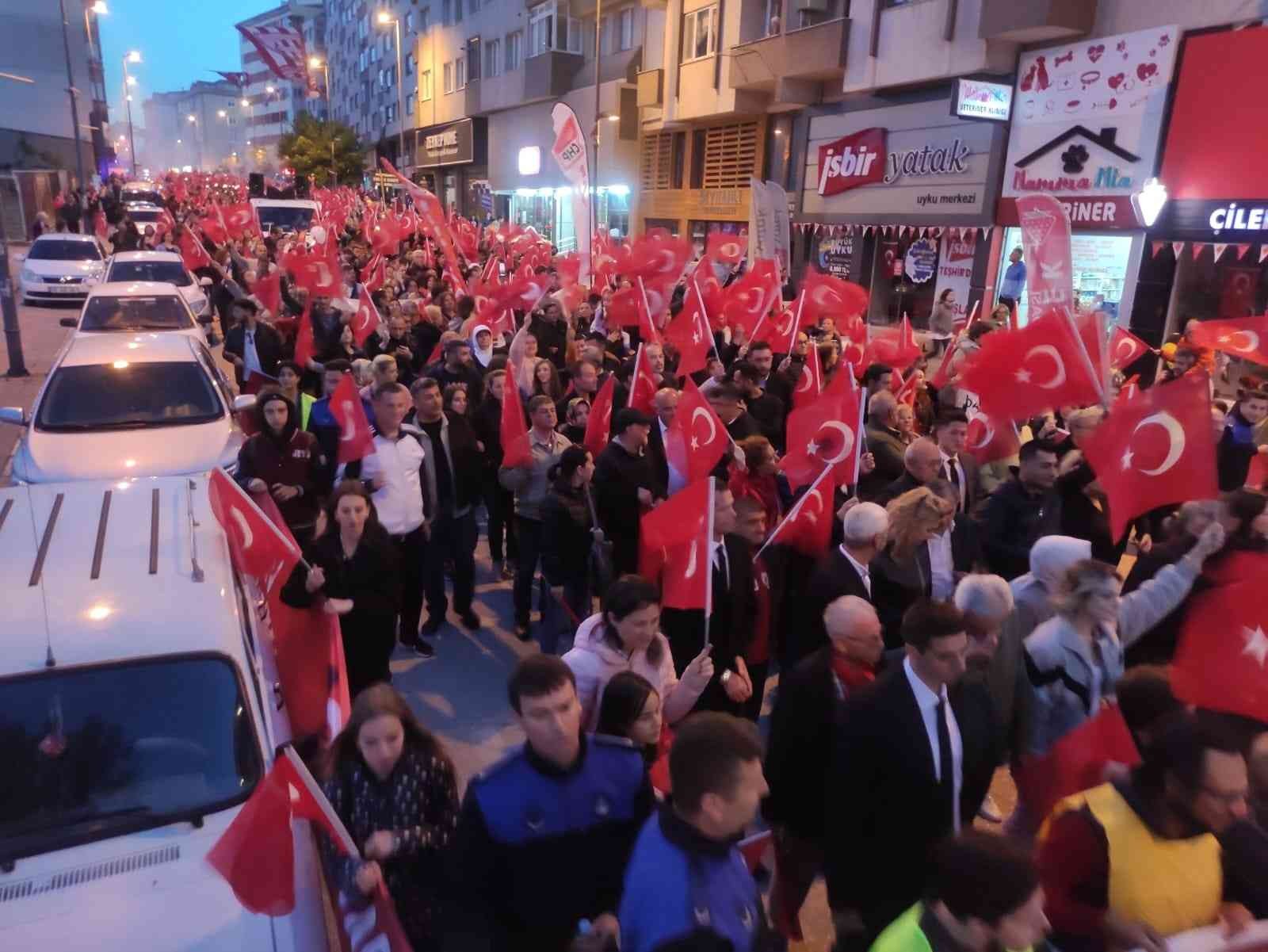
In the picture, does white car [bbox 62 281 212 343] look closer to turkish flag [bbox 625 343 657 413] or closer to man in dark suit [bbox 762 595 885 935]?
turkish flag [bbox 625 343 657 413]

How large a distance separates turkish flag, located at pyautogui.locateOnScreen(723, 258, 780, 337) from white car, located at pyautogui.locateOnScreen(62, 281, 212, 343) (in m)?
6.26

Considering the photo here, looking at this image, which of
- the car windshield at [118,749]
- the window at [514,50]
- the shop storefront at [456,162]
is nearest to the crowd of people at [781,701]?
the car windshield at [118,749]

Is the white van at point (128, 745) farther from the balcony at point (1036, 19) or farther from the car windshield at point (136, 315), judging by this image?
the balcony at point (1036, 19)

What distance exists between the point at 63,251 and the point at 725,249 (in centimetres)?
1674

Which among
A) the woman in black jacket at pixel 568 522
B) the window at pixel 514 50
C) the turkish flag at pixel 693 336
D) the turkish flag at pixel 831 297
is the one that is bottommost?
the woman in black jacket at pixel 568 522

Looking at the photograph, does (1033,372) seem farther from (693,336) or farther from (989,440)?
(693,336)

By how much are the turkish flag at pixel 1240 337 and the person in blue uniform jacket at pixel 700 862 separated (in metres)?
7.32

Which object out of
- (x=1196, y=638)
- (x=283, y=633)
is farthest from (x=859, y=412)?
(x=283, y=633)

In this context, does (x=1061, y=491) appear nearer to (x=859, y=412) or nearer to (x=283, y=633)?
(x=859, y=412)

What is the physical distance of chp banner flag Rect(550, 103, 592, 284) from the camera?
1416 centimetres

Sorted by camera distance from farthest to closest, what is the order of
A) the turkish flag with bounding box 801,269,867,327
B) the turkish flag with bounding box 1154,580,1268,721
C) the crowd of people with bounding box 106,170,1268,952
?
1. the turkish flag with bounding box 801,269,867,327
2. the turkish flag with bounding box 1154,580,1268,721
3. the crowd of people with bounding box 106,170,1268,952

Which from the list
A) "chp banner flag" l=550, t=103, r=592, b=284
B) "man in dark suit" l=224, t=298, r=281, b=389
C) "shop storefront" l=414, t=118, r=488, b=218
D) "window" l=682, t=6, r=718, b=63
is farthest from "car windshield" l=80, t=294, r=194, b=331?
"shop storefront" l=414, t=118, r=488, b=218

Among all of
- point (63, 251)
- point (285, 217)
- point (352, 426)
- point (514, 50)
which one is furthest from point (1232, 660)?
point (514, 50)

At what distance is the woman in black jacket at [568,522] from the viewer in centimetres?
607
